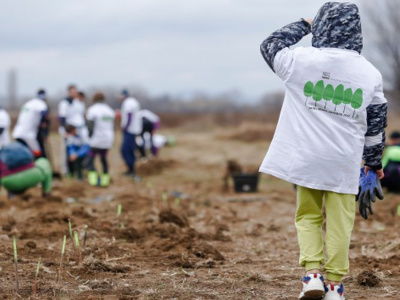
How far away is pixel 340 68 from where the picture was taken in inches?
175

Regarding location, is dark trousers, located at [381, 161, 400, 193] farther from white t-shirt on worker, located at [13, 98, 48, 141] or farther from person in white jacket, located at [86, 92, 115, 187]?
white t-shirt on worker, located at [13, 98, 48, 141]

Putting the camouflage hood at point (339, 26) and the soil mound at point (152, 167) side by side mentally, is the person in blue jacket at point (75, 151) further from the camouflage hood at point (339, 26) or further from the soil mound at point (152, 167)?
the camouflage hood at point (339, 26)

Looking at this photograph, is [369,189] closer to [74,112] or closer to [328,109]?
[328,109]

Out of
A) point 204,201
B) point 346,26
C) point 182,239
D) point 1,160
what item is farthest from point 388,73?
point 346,26

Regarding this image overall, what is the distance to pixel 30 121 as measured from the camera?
13844 millimetres

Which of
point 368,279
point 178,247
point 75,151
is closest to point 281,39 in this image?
point 368,279

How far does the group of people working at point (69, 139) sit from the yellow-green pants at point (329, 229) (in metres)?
6.61

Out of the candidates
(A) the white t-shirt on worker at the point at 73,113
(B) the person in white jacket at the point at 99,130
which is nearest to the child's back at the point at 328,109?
(B) the person in white jacket at the point at 99,130

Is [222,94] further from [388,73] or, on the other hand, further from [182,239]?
[182,239]

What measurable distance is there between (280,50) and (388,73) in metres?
17.8

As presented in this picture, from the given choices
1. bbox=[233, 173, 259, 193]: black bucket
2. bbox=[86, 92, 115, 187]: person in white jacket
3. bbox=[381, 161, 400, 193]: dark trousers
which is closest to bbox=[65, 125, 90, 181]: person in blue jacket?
bbox=[86, 92, 115, 187]: person in white jacket

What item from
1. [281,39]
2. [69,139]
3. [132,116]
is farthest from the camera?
[132,116]

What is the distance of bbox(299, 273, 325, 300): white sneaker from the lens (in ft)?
14.4

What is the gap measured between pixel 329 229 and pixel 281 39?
135 centimetres
